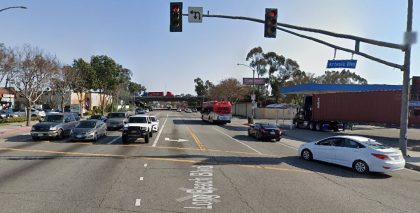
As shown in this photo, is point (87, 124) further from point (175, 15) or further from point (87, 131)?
point (175, 15)

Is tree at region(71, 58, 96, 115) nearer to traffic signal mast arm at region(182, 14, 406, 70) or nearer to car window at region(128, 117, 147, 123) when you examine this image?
car window at region(128, 117, 147, 123)

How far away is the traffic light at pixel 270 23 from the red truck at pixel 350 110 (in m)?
18.6

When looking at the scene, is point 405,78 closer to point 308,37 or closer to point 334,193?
point 308,37

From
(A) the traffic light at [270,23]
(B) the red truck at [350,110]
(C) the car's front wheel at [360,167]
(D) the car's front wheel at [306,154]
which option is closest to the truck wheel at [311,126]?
(B) the red truck at [350,110]

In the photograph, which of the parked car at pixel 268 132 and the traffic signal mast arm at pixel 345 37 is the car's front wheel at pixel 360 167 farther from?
the parked car at pixel 268 132

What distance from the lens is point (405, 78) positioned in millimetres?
21594

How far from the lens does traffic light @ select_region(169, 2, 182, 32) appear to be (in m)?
18.2

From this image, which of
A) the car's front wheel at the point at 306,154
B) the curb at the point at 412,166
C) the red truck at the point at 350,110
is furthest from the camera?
the red truck at the point at 350,110

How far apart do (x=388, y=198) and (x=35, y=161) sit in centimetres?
1346

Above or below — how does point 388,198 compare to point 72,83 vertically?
below

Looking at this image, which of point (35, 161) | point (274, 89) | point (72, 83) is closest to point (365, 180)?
point (35, 161)

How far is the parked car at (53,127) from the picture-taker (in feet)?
89.6

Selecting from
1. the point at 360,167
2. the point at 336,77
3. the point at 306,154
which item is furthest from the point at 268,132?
the point at 336,77

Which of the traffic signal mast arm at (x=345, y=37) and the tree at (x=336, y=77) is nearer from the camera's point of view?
the traffic signal mast arm at (x=345, y=37)
